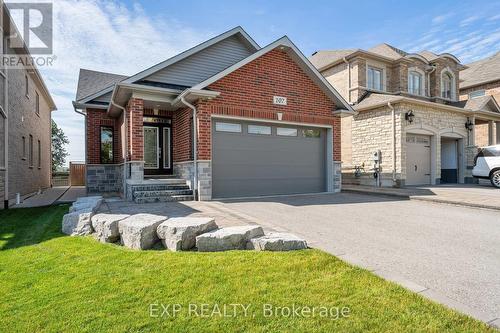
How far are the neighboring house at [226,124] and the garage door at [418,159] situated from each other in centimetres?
492

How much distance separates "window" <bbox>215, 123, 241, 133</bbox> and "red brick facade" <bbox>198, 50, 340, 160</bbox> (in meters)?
0.40

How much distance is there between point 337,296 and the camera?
9.39 feet

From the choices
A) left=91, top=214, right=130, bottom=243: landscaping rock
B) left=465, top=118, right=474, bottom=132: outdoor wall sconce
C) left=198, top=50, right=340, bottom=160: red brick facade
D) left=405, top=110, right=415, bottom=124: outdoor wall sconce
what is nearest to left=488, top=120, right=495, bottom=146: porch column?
left=465, top=118, right=474, bottom=132: outdoor wall sconce

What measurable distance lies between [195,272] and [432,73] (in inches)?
812

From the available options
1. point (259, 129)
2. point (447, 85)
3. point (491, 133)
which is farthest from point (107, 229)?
point (447, 85)

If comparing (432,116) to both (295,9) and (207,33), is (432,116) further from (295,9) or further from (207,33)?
(207,33)

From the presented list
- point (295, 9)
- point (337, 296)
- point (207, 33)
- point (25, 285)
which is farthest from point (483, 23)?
point (25, 285)

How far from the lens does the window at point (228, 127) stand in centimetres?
990

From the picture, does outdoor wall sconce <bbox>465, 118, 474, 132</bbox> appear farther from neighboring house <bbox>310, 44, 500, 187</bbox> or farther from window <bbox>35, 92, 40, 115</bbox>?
window <bbox>35, 92, 40, 115</bbox>

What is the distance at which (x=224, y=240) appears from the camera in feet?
13.9

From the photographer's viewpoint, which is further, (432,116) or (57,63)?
(432,116)

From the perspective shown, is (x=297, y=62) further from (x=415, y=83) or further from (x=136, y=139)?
(x=415, y=83)

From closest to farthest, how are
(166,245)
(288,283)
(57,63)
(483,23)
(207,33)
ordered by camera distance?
(288,283)
(166,245)
(57,63)
(483,23)
(207,33)

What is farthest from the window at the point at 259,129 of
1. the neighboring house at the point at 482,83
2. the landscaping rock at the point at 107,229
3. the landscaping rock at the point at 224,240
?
the neighboring house at the point at 482,83
